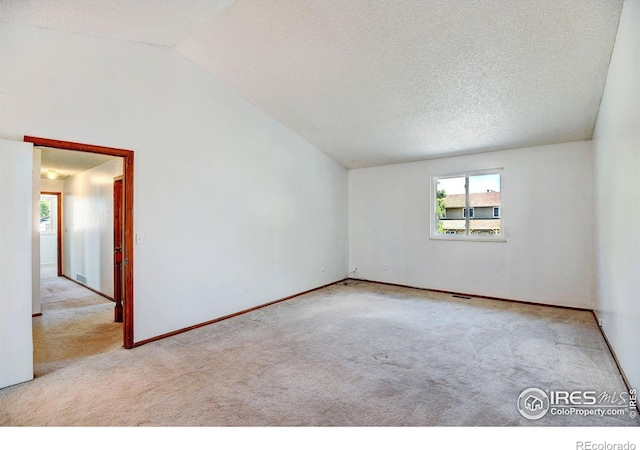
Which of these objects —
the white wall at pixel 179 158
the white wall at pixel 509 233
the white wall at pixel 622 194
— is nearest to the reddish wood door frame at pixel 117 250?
the white wall at pixel 179 158

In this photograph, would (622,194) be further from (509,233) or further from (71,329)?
(71,329)

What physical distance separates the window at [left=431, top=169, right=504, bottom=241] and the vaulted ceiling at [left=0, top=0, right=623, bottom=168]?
83 cm

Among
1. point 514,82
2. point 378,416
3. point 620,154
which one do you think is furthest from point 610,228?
point 378,416

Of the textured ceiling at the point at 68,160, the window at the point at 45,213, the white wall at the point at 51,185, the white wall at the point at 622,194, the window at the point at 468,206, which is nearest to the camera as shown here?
the white wall at the point at 622,194

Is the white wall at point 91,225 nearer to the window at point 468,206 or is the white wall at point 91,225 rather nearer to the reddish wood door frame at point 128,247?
the reddish wood door frame at point 128,247

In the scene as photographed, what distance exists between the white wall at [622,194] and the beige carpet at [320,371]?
39 centimetres

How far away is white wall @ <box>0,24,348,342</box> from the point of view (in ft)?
9.57

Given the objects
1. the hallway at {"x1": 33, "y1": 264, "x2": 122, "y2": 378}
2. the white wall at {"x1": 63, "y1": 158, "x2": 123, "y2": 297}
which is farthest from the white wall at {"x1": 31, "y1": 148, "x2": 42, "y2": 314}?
the white wall at {"x1": 63, "y1": 158, "x2": 123, "y2": 297}

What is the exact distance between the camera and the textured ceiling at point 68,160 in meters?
5.20

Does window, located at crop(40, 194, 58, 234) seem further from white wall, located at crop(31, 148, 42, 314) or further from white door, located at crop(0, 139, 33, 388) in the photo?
white door, located at crop(0, 139, 33, 388)

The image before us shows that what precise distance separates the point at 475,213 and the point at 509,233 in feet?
2.09

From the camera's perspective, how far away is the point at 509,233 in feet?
17.1
